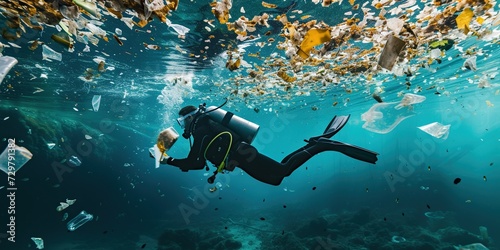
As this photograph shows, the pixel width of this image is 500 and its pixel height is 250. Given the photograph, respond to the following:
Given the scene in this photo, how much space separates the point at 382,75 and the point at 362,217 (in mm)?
11762

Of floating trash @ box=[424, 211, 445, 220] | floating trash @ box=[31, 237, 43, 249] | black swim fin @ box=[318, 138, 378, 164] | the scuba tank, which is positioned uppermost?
black swim fin @ box=[318, 138, 378, 164]

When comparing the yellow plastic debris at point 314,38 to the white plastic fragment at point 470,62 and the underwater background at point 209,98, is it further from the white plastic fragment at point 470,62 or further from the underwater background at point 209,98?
the white plastic fragment at point 470,62

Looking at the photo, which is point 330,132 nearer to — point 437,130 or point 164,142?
point 437,130

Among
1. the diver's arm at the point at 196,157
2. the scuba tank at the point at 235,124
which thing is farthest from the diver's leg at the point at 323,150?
the diver's arm at the point at 196,157

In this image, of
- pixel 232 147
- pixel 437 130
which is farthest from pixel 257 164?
pixel 437 130

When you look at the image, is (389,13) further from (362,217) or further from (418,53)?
(362,217)

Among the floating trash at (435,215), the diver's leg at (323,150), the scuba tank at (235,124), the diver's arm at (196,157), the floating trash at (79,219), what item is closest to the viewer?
the diver's leg at (323,150)

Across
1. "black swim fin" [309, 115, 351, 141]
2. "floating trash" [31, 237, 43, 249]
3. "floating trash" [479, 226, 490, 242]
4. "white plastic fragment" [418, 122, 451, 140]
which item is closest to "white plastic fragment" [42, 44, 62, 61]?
"black swim fin" [309, 115, 351, 141]

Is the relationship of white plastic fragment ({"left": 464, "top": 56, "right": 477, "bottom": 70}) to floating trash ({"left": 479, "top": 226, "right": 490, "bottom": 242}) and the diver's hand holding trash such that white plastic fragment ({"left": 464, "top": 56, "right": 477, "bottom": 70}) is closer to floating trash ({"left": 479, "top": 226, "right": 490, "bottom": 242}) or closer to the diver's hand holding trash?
the diver's hand holding trash

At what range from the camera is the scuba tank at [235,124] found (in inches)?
252

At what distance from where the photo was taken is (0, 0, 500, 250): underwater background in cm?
763

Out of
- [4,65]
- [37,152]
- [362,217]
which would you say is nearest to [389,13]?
[4,65]

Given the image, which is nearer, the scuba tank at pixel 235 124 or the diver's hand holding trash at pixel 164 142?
the diver's hand holding trash at pixel 164 142

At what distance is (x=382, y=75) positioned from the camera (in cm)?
1783
